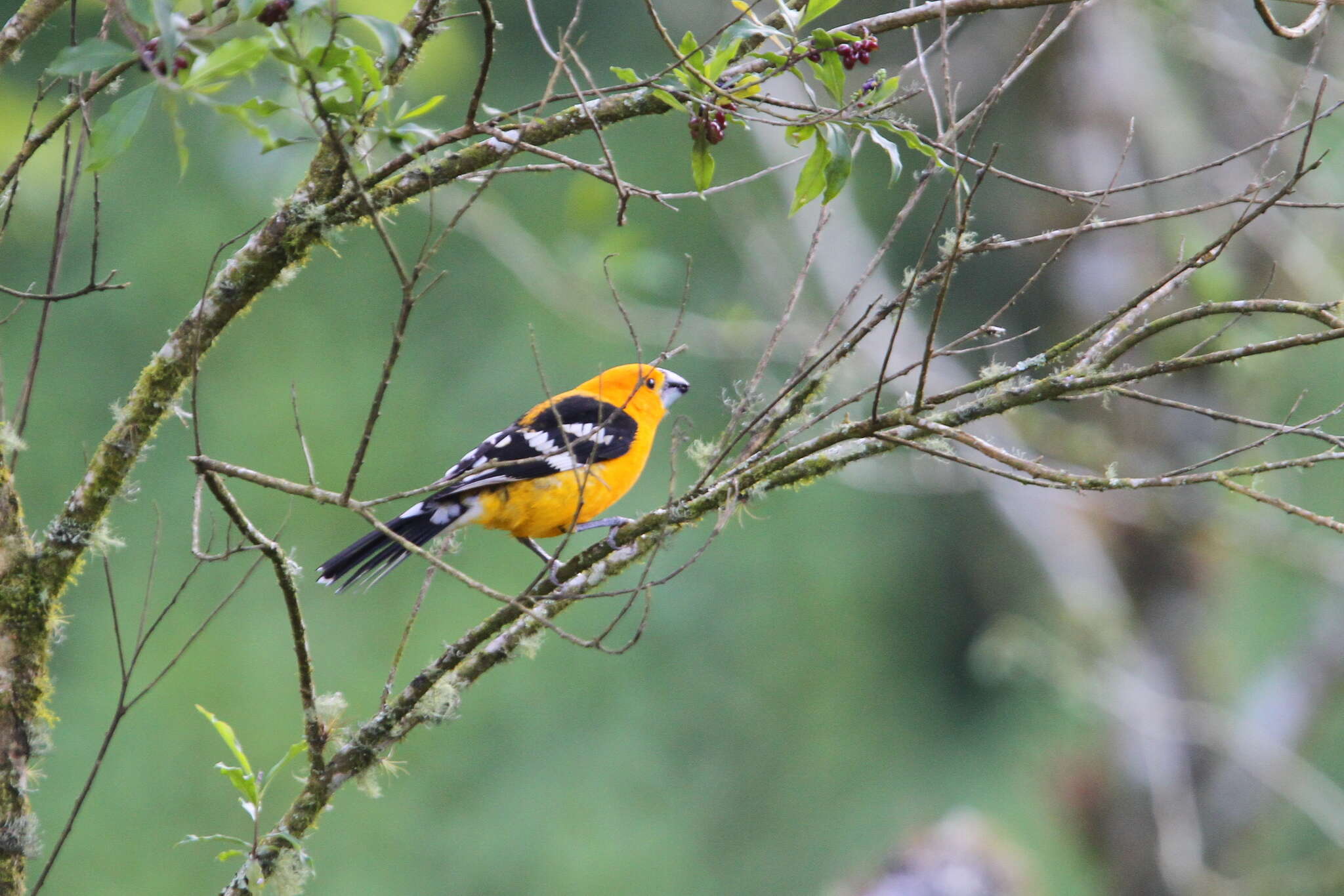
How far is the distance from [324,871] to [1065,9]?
8.88 m

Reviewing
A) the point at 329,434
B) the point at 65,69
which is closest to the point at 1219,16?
the point at 65,69

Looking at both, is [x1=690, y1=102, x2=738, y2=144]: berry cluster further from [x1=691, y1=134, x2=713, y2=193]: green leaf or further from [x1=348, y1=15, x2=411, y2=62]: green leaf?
[x1=348, y1=15, x2=411, y2=62]: green leaf

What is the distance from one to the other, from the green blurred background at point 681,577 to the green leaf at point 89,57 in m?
5.18

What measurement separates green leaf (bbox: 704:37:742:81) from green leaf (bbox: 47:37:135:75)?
873 millimetres

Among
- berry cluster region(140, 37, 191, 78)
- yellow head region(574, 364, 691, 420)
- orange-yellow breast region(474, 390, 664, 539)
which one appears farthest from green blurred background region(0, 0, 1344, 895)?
berry cluster region(140, 37, 191, 78)

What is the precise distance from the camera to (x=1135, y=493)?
21.0 feet

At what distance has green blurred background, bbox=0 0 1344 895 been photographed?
6.96m

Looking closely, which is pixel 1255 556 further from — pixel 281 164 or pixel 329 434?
pixel 329 434

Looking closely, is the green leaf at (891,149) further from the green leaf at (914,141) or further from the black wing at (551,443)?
the black wing at (551,443)

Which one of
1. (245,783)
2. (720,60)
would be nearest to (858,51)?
(720,60)

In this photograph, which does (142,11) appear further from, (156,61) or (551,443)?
(551,443)

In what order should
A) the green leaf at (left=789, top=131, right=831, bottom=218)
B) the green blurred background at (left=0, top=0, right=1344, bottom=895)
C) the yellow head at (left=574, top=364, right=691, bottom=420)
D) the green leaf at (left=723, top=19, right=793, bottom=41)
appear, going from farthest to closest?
1. the green blurred background at (left=0, top=0, right=1344, bottom=895)
2. the yellow head at (left=574, top=364, right=691, bottom=420)
3. the green leaf at (left=789, top=131, right=831, bottom=218)
4. the green leaf at (left=723, top=19, right=793, bottom=41)

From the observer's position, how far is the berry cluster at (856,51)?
6.99ft

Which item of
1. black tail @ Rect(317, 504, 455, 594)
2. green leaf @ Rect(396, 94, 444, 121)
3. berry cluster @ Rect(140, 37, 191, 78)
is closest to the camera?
berry cluster @ Rect(140, 37, 191, 78)
